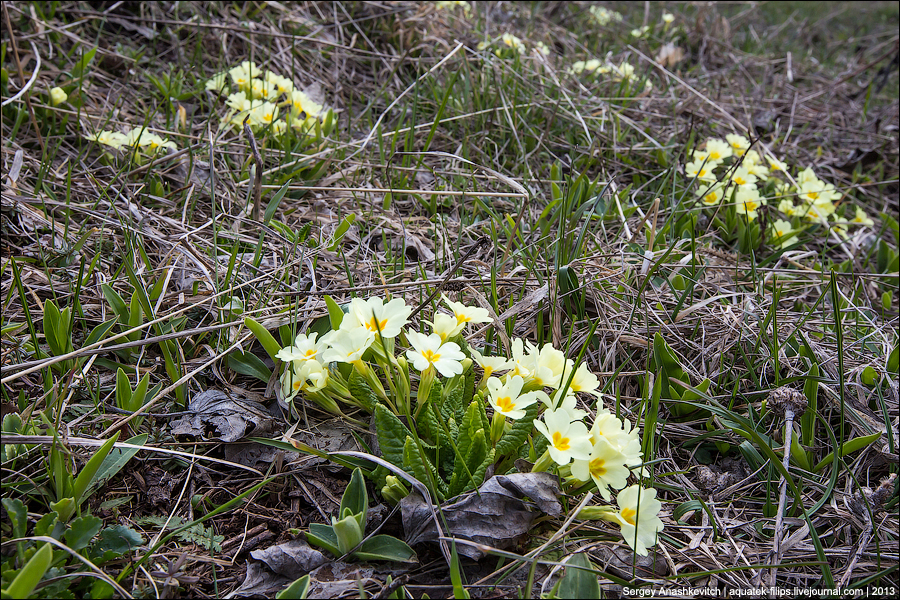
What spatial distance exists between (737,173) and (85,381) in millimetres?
2704

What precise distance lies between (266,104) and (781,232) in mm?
2370

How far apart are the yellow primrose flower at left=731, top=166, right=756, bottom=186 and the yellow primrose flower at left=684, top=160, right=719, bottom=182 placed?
98mm

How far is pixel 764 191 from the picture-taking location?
292 cm

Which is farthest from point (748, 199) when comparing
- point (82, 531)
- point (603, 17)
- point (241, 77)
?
point (603, 17)

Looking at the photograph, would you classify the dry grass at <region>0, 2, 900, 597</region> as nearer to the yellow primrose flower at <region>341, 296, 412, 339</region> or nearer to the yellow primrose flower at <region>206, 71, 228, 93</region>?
the yellow primrose flower at <region>206, 71, 228, 93</region>

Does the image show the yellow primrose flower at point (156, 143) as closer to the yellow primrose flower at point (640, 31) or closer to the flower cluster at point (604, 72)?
the flower cluster at point (604, 72)

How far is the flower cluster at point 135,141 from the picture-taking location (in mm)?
2324

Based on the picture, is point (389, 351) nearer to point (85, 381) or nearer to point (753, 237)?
point (85, 381)

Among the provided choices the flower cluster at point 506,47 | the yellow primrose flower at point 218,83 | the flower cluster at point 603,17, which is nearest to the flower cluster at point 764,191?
the flower cluster at point 506,47

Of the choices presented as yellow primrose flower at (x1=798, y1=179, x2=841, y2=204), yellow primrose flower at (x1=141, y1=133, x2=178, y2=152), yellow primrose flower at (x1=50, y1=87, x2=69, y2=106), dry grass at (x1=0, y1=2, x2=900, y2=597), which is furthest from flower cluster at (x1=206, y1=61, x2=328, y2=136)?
yellow primrose flower at (x1=798, y1=179, x2=841, y2=204)

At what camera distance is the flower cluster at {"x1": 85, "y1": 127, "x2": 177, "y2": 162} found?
91.5 inches

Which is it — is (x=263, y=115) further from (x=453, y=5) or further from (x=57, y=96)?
(x=453, y=5)

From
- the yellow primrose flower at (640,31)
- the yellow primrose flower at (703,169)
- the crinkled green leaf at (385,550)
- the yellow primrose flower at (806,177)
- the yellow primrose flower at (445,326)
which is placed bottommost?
the crinkled green leaf at (385,550)

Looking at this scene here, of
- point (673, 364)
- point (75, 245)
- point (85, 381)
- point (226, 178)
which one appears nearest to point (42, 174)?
point (75, 245)
